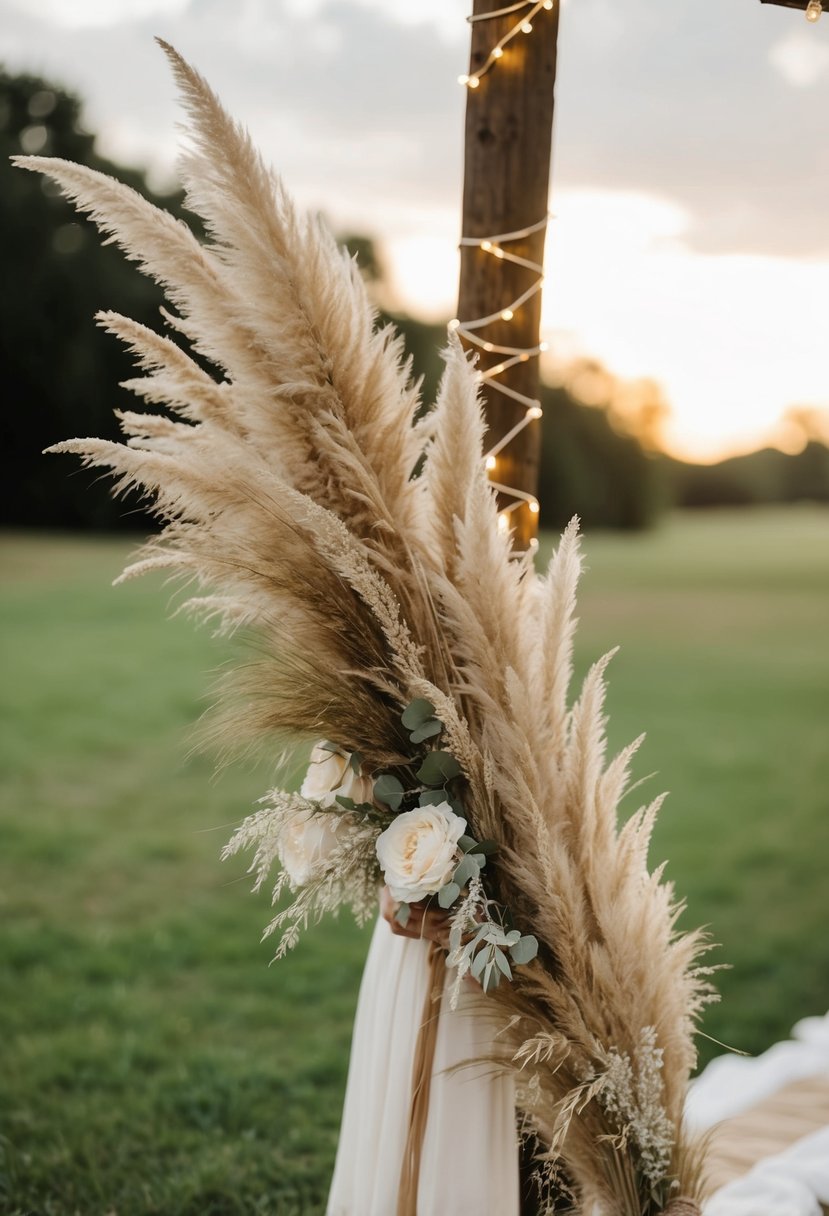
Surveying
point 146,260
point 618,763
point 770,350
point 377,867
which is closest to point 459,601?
point 618,763

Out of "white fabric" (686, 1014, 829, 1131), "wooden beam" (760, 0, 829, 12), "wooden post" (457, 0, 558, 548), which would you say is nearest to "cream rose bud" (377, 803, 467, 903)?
"wooden post" (457, 0, 558, 548)

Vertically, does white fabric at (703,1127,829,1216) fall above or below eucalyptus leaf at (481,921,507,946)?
below

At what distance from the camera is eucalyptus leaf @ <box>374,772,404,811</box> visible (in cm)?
126

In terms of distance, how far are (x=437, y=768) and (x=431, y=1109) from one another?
493 mm

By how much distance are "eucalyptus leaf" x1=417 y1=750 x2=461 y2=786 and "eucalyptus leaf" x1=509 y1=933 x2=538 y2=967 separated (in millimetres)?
205

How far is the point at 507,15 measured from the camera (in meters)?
1.56

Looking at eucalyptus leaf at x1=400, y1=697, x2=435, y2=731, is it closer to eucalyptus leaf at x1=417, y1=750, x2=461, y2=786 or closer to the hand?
eucalyptus leaf at x1=417, y1=750, x2=461, y2=786

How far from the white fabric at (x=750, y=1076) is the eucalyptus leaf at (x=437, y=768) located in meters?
1.59

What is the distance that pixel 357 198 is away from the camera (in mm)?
8047

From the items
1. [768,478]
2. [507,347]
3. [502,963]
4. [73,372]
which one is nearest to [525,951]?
[502,963]

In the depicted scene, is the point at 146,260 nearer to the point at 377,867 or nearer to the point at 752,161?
the point at 377,867

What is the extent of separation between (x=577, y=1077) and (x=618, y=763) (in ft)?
1.20

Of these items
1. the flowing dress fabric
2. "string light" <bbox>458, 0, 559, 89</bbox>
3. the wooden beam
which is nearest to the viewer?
the flowing dress fabric

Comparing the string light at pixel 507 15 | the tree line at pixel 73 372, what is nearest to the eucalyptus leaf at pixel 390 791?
the string light at pixel 507 15
